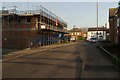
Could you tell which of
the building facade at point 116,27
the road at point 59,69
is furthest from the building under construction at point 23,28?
the road at point 59,69

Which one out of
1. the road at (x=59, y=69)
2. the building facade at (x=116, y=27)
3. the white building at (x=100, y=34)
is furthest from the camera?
the white building at (x=100, y=34)

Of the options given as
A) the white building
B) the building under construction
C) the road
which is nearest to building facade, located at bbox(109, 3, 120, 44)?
the building under construction

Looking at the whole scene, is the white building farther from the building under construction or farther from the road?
the road

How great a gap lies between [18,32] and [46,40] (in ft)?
38.9

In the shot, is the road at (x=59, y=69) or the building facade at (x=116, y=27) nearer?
the road at (x=59, y=69)

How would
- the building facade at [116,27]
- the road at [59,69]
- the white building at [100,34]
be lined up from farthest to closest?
the white building at [100,34] → the building facade at [116,27] → the road at [59,69]

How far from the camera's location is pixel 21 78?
36.8ft

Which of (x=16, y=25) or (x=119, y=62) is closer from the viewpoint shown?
(x=119, y=62)

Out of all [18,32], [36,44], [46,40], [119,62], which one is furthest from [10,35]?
[119,62]

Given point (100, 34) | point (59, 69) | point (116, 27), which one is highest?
point (116, 27)

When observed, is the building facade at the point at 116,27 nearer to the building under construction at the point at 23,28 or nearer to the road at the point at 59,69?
the building under construction at the point at 23,28

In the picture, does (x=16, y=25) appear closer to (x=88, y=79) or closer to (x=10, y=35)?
(x=10, y=35)

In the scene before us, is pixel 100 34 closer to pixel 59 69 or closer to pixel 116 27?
pixel 116 27

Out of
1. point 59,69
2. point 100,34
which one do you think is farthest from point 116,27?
point 100,34
